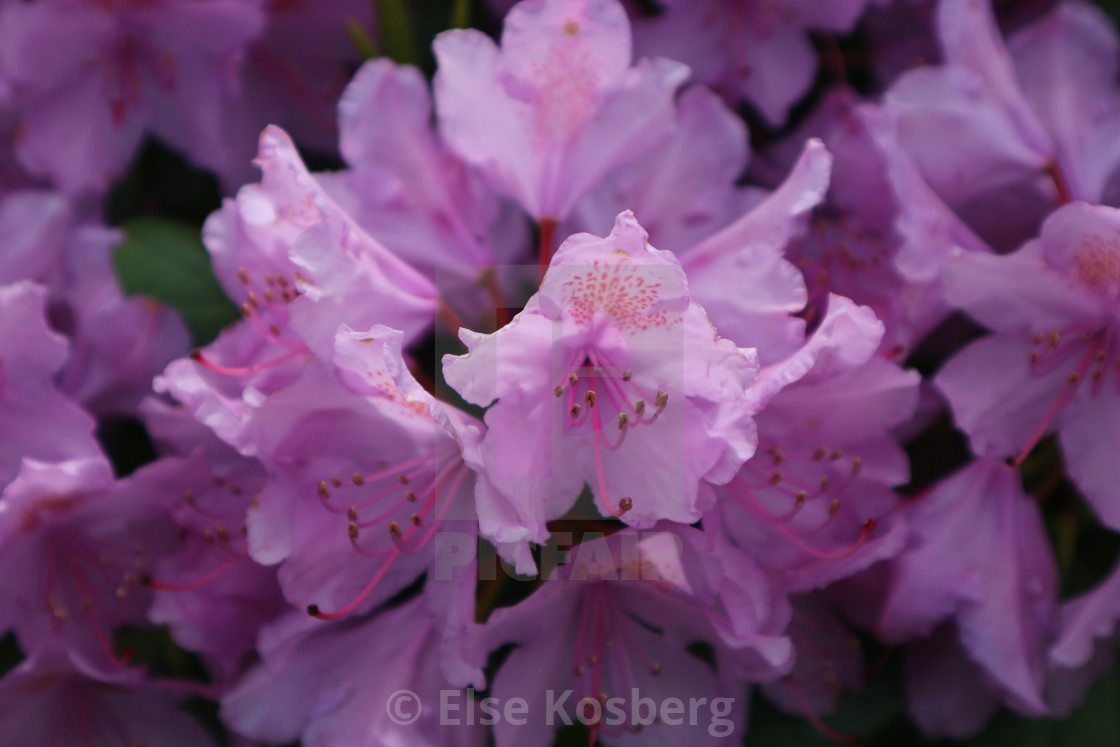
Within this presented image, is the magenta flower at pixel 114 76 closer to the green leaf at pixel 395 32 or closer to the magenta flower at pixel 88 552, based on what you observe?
the green leaf at pixel 395 32

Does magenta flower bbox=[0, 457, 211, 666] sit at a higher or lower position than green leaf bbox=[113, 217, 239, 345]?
lower

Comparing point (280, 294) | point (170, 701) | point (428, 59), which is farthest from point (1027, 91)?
point (170, 701)

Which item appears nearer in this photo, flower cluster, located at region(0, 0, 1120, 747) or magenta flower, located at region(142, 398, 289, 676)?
flower cluster, located at region(0, 0, 1120, 747)

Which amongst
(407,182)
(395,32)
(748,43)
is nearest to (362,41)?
(395,32)

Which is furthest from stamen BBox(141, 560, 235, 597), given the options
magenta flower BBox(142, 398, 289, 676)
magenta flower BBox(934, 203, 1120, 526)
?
magenta flower BBox(934, 203, 1120, 526)

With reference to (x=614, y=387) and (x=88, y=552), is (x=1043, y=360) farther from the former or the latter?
(x=88, y=552)

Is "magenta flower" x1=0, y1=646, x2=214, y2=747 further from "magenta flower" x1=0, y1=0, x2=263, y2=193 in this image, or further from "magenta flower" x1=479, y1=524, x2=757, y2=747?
"magenta flower" x1=0, y1=0, x2=263, y2=193

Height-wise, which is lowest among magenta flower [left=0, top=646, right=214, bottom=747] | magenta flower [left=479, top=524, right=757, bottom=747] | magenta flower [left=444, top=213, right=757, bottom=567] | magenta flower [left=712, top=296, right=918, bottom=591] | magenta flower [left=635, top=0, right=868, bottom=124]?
magenta flower [left=0, top=646, right=214, bottom=747]

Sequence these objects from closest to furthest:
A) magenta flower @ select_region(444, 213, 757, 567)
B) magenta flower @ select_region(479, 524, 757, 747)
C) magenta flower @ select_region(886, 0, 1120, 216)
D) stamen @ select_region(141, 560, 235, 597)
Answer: magenta flower @ select_region(444, 213, 757, 567)
magenta flower @ select_region(479, 524, 757, 747)
stamen @ select_region(141, 560, 235, 597)
magenta flower @ select_region(886, 0, 1120, 216)

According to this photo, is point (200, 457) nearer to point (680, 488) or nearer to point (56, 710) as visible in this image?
point (56, 710)
